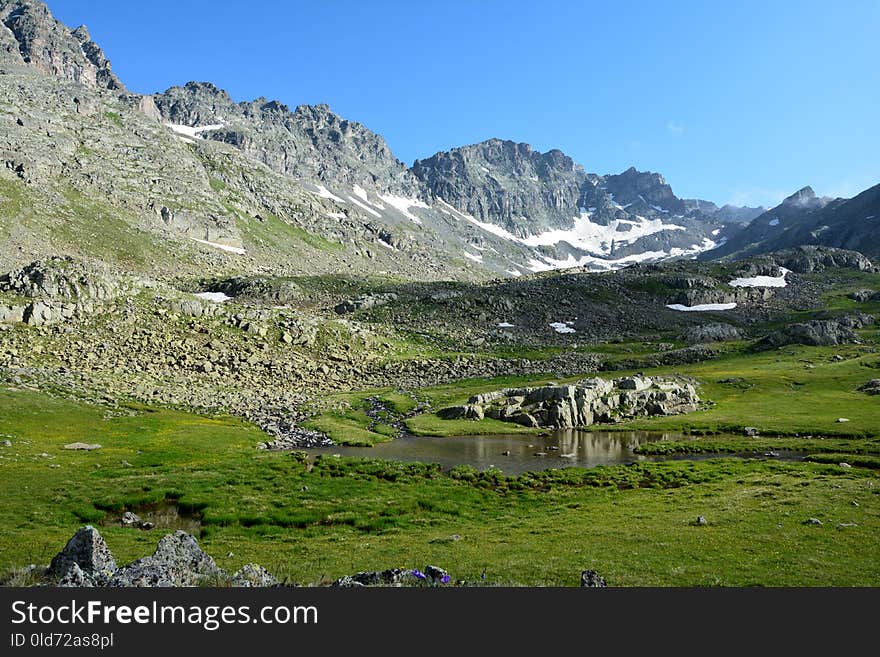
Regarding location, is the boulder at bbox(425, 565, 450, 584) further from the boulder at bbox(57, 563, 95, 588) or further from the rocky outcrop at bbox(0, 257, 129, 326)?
the rocky outcrop at bbox(0, 257, 129, 326)

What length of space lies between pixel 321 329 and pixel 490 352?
3984cm

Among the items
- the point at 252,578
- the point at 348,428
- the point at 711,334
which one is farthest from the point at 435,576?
the point at 711,334

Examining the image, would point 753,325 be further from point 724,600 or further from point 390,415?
point 724,600

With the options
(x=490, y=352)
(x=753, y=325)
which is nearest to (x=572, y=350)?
(x=490, y=352)

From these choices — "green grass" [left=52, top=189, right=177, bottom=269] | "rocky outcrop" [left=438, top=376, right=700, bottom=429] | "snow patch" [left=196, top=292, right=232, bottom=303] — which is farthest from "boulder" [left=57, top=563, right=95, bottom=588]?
"green grass" [left=52, top=189, right=177, bottom=269]

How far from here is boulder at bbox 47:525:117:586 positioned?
40.7 ft

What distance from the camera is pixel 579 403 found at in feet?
237

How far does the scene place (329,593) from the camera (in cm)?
1071

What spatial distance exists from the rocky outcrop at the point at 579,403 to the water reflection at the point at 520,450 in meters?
4.05

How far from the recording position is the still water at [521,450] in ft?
167

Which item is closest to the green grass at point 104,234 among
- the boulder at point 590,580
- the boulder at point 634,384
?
the boulder at point 634,384

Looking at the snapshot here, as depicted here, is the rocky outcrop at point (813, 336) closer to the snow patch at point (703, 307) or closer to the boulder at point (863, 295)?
the snow patch at point (703, 307)

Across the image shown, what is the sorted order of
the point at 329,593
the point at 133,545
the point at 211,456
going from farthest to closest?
the point at 211,456 < the point at 133,545 < the point at 329,593

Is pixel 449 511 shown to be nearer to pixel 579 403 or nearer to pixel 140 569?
pixel 140 569
